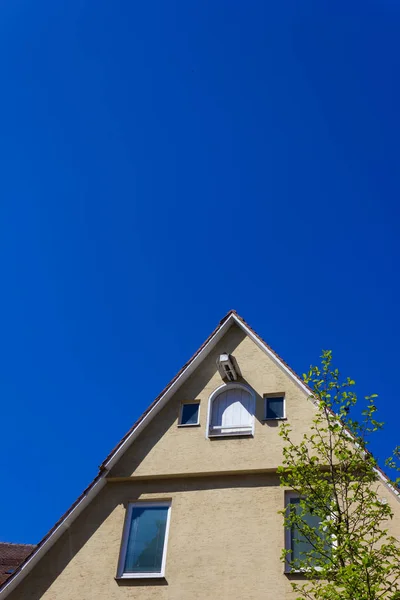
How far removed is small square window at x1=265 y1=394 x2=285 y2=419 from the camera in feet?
53.2

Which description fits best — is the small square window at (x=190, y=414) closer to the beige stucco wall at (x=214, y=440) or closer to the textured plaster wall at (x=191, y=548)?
the beige stucco wall at (x=214, y=440)

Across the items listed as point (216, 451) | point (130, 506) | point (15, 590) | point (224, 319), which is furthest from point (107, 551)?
point (224, 319)

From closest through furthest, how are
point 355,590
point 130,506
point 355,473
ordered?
point 355,590 < point 355,473 < point 130,506

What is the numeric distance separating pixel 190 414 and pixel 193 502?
8.22ft

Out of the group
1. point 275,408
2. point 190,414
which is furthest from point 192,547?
point 275,408

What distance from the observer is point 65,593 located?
14.6 m

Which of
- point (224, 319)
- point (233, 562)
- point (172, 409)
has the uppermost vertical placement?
point (224, 319)

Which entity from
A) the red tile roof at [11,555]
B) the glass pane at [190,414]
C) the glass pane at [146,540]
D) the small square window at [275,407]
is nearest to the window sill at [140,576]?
the glass pane at [146,540]

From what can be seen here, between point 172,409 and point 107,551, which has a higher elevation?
point 172,409

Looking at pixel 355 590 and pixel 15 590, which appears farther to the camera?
pixel 15 590

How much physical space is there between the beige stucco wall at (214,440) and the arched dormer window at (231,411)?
179 mm

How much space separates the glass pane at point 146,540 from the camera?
14.8 metres

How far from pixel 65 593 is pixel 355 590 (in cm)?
750

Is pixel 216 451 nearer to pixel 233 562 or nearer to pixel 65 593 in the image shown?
pixel 233 562
